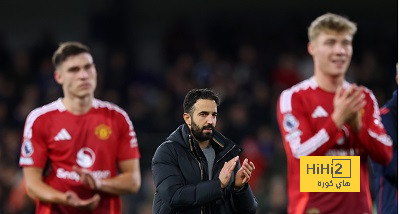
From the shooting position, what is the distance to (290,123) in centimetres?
520

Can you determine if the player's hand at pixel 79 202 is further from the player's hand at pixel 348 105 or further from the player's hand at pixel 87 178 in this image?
the player's hand at pixel 348 105

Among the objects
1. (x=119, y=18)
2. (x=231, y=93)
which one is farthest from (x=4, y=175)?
(x=119, y=18)

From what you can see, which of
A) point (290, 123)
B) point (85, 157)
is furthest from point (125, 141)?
point (290, 123)

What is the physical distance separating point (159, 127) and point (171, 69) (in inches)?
86.7

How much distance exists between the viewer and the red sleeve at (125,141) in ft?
18.8

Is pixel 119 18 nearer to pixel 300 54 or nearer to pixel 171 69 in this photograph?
pixel 171 69

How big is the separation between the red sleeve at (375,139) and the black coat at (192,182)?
94cm

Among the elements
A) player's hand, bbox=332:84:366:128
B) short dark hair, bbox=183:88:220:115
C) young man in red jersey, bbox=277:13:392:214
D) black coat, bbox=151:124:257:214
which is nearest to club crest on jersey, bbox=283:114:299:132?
young man in red jersey, bbox=277:13:392:214

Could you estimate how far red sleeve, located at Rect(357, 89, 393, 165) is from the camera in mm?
5016

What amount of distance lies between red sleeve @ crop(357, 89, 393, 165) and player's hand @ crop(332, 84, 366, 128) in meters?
0.11

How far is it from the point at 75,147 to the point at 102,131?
21 centimetres

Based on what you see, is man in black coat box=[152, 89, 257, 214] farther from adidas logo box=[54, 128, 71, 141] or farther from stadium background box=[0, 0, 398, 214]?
stadium background box=[0, 0, 398, 214]

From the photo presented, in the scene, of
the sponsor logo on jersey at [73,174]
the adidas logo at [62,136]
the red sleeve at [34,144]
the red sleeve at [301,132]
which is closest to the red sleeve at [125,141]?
the sponsor logo on jersey at [73,174]

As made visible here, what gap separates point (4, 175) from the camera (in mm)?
10109
